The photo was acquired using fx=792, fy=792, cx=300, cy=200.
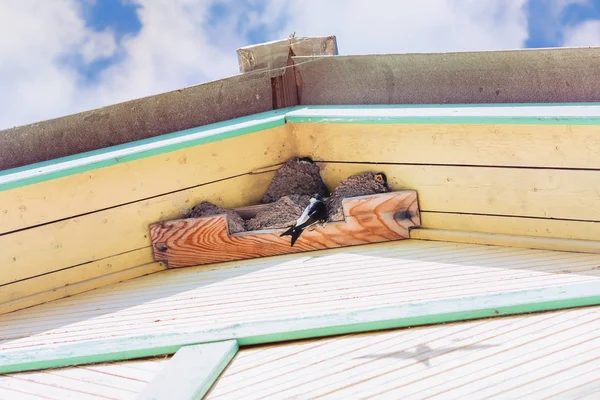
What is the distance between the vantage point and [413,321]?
2.64m

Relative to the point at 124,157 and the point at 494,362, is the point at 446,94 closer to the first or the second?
the point at 124,157

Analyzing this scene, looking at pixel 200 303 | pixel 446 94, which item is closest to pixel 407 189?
pixel 446 94

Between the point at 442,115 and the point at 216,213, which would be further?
the point at 216,213

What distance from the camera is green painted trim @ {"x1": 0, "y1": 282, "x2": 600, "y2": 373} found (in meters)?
2.63

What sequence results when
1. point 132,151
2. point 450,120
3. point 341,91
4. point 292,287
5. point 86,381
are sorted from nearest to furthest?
point 86,381, point 292,287, point 450,120, point 132,151, point 341,91

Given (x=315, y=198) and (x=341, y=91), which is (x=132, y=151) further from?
(x=341, y=91)

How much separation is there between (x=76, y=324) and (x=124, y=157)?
0.75 metres

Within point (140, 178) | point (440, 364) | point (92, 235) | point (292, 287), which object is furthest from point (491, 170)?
point (92, 235)

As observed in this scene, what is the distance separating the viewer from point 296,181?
12.7 feet

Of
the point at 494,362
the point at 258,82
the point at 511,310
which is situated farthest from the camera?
the point at 258,82

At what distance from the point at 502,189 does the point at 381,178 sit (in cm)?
57

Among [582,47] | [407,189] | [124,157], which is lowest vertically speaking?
[407,189]

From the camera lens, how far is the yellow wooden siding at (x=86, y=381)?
2.50 meters

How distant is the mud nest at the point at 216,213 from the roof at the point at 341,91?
50cm
